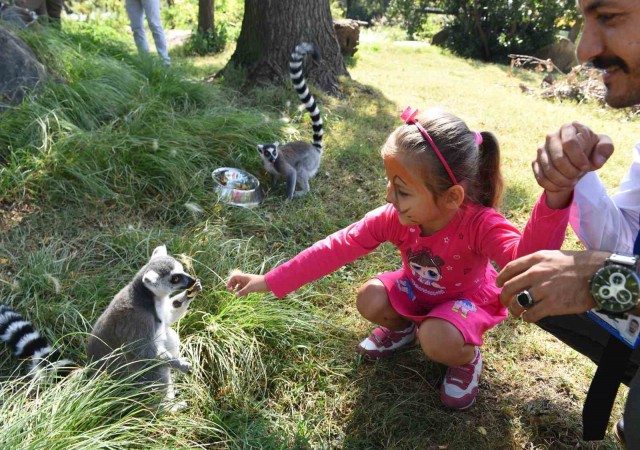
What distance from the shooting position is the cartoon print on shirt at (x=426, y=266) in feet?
7.18

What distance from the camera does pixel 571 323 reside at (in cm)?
194

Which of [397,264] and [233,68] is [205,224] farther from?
[233,68]

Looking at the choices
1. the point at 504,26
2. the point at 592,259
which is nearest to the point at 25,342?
the point at 592,259

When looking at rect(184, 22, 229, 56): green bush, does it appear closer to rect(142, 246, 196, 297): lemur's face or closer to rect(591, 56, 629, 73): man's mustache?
rect(142, 246, 196, 297): lemur's face

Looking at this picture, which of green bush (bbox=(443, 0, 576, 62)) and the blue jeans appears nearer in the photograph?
the blue jeans

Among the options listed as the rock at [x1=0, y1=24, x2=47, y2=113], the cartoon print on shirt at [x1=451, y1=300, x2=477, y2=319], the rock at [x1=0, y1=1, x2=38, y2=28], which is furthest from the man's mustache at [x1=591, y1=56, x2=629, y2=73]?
the rock at [x1=0, y1=1, x2=38, y2=28]

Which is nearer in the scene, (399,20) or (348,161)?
(348,161)

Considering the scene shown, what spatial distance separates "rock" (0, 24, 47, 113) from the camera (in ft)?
13.3

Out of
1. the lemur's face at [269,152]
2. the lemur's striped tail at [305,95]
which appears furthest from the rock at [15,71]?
the lemur's striped tail at [305,95]

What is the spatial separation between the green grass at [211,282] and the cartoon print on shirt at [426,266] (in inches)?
19.8

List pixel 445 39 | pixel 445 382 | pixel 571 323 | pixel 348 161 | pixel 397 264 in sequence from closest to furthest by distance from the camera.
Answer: pixel 571 323, pixel 445 382, pixel 397 264, pixel 348 161, pixel 445 39

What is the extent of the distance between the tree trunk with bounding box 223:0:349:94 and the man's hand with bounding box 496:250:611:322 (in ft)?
17.6

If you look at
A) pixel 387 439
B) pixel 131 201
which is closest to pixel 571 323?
pixel 387 439

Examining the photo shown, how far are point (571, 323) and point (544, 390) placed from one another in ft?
2.00
